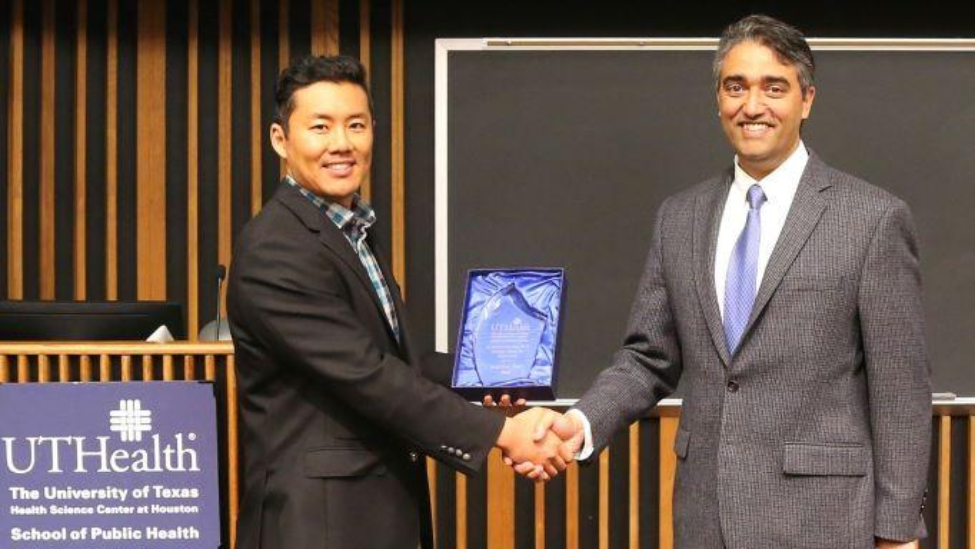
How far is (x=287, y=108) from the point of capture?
258 centimetres

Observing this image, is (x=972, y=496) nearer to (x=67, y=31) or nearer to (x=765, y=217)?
(x=765, y=217)

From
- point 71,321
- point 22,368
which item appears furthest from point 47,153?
point 22,368

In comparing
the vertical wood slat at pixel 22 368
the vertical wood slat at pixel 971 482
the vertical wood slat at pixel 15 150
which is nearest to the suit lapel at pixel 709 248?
the vertical wood slat at pixel 22 368

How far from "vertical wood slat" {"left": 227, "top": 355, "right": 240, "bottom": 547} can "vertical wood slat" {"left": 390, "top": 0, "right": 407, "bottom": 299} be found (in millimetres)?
1601

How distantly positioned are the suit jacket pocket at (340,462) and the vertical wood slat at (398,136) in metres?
2.29

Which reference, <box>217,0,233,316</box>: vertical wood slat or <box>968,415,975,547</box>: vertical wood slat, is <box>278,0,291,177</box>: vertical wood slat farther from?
<box>968,415,975,547</box>: vertical wood slat

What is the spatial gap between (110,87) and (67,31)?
10.3 inches

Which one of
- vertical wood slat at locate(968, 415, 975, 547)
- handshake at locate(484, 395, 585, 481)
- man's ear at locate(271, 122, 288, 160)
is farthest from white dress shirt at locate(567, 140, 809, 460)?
vertical wood slat at locate(968, 415, 975, 547)

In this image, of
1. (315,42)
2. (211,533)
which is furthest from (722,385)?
(315,42)

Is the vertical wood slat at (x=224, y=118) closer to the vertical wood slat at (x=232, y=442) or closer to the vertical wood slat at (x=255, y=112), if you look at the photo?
the vertical wood slat at (x=255, y=112)

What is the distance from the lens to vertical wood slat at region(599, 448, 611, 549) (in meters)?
3.75

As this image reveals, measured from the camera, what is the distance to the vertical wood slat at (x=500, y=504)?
3.71m

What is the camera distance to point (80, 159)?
15.7ft

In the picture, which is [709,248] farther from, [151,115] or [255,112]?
[151,115]
